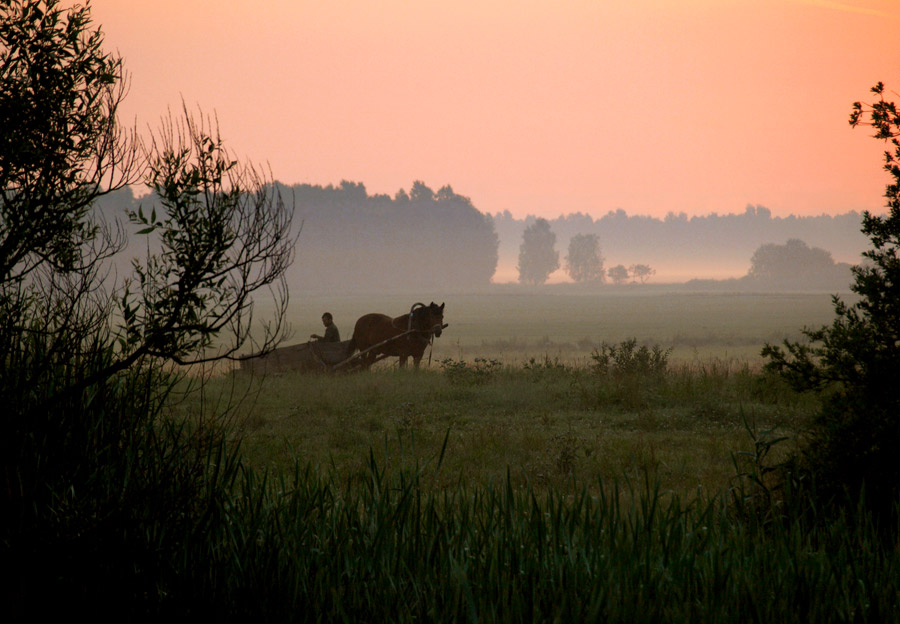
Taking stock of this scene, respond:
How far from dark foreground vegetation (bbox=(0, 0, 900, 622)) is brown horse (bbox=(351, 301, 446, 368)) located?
1356cm

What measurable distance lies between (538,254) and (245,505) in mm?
151906

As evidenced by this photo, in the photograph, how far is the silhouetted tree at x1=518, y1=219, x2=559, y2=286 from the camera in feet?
500

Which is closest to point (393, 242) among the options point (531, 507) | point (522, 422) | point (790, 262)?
point (790, 262)

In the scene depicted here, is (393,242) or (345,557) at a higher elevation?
(393,242)

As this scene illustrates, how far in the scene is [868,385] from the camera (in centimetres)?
Result: 589

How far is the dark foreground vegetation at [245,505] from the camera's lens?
12.6 ft

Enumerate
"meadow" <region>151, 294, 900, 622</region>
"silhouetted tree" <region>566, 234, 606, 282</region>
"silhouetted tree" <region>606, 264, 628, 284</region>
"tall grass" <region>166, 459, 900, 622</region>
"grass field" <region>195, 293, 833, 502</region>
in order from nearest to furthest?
"tall grass" <region>166, 459, 900, 622</region> < "meadow" <region>151, 294, 900, 622</region> < "grass field" <region>195, 293, 833, 502</region> < "silhouetted tree" <region>566, 234, 606, 282</region> < "silhouetted tree" <region>606, 264, 628, 284</region>

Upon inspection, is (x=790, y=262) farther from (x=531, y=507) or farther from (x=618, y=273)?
(x=531, y=507)

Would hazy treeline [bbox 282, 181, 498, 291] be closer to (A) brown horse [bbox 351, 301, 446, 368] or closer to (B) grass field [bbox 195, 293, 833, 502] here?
(A) brown horse [bbox 351, 301, 446, 368]

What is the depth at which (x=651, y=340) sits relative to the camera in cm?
4491

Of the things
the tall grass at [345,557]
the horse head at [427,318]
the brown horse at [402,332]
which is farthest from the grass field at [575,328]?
the tall grass at [345,557]

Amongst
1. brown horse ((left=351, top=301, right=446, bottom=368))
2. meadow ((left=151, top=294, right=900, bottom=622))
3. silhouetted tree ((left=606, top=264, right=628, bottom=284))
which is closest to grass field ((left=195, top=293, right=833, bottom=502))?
meadow ((left=151, top=294, right=900, bottom=622))

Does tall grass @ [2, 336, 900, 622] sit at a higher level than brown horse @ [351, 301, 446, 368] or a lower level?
lower

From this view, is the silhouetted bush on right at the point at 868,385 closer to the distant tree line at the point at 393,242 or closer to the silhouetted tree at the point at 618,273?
the distant tree line at the point at 393,242
